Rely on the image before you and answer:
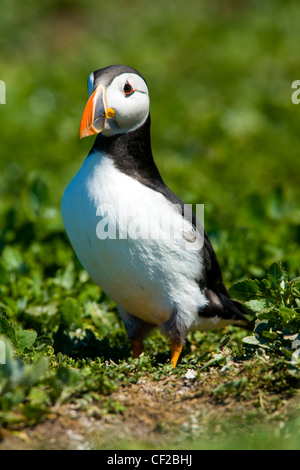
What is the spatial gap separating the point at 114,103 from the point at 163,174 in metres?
4.25

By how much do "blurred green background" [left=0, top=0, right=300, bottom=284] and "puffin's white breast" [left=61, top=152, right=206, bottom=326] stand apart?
75cm

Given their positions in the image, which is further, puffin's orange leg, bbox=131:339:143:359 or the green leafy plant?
puffin's orange leg, bbox=131:339:143:359

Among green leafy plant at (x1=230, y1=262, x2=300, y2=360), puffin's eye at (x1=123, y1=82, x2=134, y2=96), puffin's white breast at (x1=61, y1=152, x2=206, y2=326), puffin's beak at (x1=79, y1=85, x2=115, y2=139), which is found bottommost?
green leafy plant at (x1=230, y1=262, x2=300, y2=360)

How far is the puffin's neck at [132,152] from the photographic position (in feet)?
15.2

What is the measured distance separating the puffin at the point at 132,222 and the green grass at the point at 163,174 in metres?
0.42

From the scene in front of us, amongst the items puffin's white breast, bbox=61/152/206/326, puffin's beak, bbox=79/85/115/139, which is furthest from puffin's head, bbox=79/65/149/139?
puffin's white breast, bbox=61/152/206/326

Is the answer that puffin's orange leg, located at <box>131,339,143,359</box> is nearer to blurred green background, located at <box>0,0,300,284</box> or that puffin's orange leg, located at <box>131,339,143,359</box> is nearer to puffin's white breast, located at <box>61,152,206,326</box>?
puffin's white breast, located at <box>61,152,206,326</box>

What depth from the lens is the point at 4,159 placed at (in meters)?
9.20

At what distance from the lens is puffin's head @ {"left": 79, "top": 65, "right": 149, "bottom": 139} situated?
170 inches

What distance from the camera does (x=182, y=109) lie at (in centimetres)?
1058

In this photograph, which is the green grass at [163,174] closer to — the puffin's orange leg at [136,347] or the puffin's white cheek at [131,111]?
the puffin's orange leg at [136,347]

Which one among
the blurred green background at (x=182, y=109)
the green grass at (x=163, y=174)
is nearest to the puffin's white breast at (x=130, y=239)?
the green grass at (x=163, y=174)
